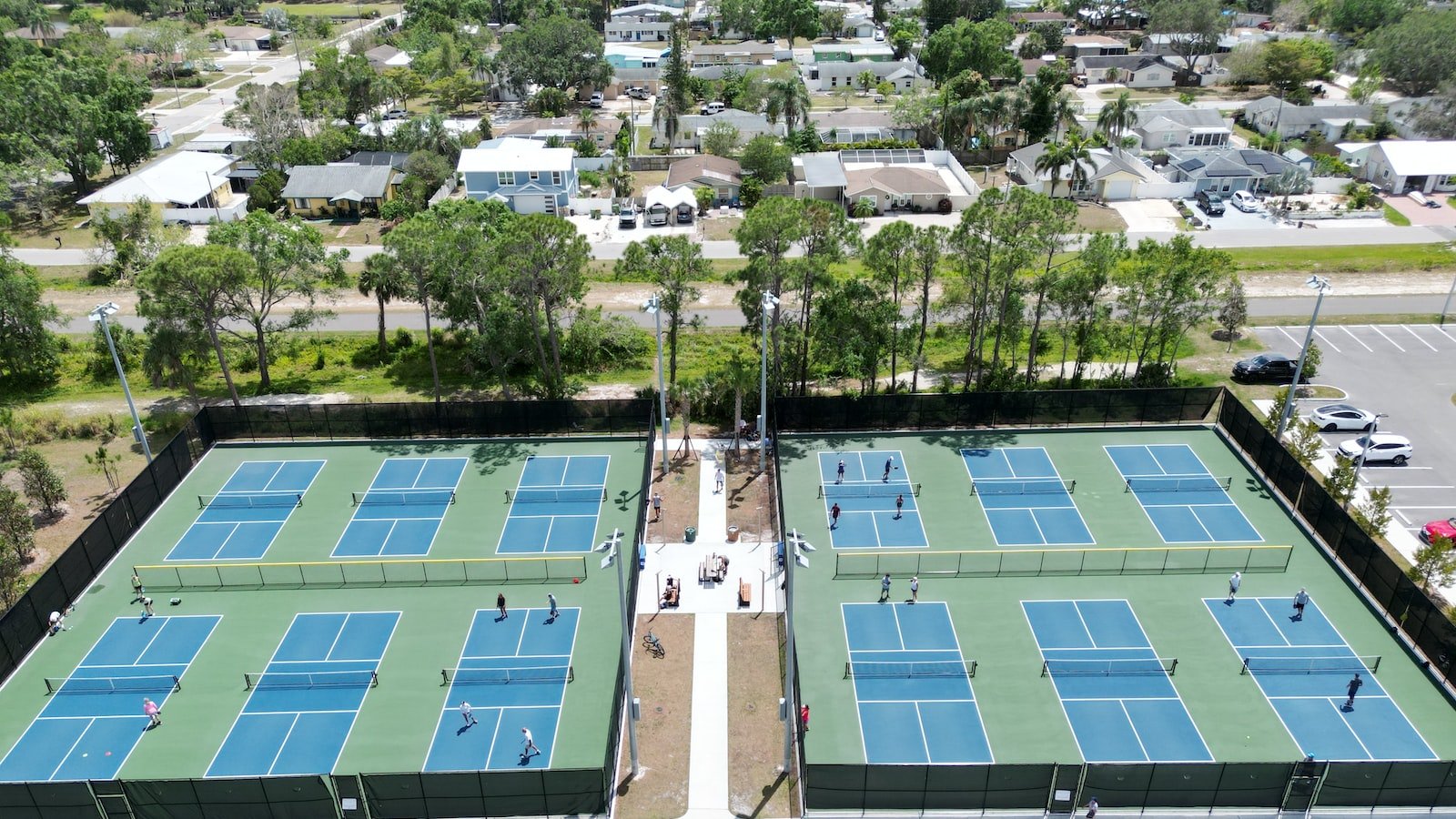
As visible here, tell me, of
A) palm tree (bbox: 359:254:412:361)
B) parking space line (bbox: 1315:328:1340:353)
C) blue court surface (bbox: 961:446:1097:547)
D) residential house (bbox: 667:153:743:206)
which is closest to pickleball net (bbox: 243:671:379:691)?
palm tree (bbox: 359:254:412:361)

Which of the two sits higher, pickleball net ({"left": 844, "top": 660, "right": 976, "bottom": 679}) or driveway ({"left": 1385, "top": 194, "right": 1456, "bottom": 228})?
driveway ({"left": 1385, "top": 194, "right": 1456, "bottom": 228})

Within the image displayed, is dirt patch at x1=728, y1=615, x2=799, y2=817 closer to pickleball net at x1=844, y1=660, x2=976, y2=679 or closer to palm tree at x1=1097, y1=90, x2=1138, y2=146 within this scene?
pickleball net at x1=844, y1=660, x2=976, y2=679

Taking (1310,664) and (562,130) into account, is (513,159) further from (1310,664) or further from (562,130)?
(1310,664)

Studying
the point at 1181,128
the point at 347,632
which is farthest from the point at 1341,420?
the point at 1181,128

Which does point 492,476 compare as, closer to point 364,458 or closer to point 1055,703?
point 364,458

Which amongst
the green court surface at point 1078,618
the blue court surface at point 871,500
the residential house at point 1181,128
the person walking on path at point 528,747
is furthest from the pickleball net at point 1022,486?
the residential house at point 1181,128

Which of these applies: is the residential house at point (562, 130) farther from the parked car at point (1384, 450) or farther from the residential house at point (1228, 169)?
the parked car at point (1384, 450)

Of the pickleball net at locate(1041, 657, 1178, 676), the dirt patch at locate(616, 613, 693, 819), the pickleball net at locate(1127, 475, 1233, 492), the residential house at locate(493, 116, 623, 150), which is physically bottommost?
the dirt patch at locate(616, 613, 693, 819)
